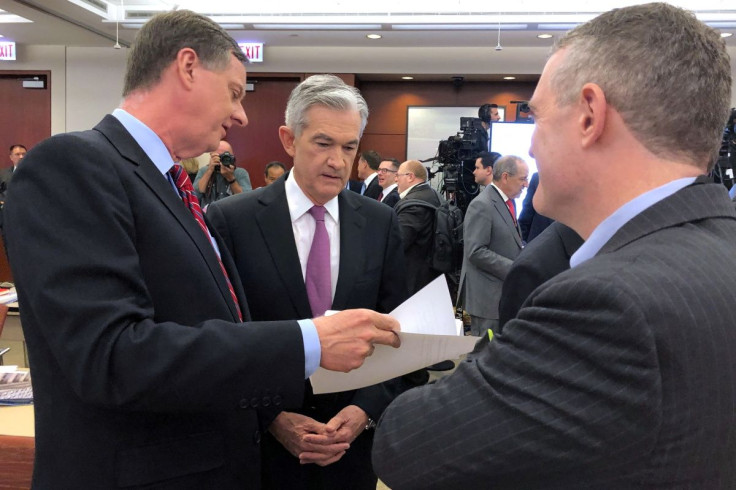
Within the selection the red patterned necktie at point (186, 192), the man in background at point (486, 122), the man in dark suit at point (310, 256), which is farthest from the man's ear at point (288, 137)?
the man in background at point (486, 122)

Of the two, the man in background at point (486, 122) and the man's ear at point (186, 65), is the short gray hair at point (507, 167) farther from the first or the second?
the man's ear at point (186, 65)

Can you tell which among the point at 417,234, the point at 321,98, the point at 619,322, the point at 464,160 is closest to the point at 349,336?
the point at 619,322

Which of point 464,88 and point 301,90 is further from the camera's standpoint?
point 464,88

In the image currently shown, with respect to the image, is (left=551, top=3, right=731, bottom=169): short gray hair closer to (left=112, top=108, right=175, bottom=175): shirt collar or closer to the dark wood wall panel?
(left=112, top=108, right=175, bottom=175): shirt collar

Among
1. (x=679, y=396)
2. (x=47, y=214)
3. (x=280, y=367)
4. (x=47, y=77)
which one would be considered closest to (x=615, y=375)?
(x=679, y=396)

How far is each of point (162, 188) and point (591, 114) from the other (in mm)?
743

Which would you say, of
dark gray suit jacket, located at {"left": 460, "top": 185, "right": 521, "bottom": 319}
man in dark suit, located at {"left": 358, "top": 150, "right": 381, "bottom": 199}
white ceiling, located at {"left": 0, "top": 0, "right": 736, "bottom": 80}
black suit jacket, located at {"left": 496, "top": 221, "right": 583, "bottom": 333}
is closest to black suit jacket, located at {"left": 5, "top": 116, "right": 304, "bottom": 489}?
black suit jacket, located at {"left": 496, "top": 221, "right": 583, "bottom": 333}

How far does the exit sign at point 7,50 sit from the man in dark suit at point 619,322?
415 inches

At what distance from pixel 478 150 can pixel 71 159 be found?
18.1 ft

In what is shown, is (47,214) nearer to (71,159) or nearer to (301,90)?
(71,159)

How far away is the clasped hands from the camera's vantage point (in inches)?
59.3

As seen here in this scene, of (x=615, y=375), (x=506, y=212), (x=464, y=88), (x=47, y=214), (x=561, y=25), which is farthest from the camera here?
(x=464, y=88)

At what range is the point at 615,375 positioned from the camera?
25.3 inches

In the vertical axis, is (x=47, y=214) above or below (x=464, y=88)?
below
